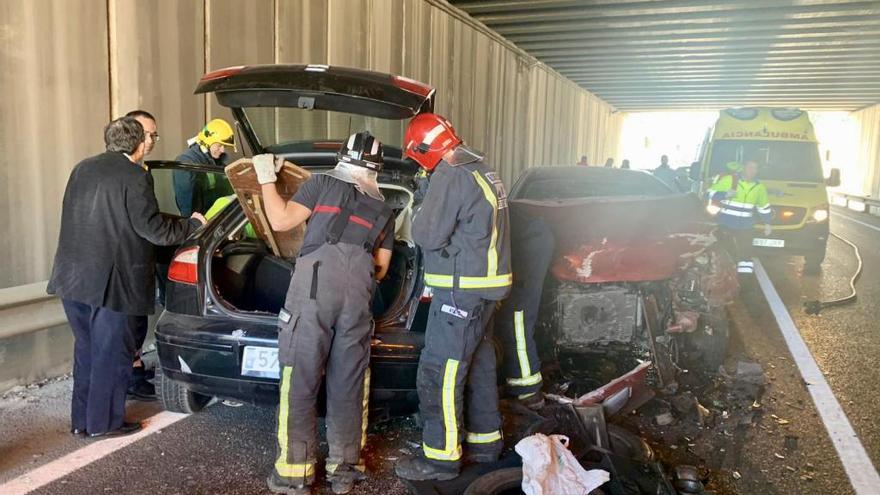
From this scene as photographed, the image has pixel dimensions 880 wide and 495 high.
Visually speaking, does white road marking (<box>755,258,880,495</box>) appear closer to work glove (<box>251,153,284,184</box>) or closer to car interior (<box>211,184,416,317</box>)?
car interior (<box>211,184,416,317</box>)

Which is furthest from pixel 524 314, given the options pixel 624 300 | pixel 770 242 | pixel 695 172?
pixel 695 172

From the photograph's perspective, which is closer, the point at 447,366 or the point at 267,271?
the point at 447,366

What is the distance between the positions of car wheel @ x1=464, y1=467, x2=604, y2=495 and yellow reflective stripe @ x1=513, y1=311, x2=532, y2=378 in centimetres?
102

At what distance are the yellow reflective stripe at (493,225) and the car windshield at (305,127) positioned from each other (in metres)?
1.42

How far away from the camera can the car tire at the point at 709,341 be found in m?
4.89

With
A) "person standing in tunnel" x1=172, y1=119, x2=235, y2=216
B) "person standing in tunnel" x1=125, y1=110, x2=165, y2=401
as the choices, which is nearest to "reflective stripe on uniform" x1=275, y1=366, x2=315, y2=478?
"person standing in tunnel" x1=125, y1=110, x2=165, y2=401

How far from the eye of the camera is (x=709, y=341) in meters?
4.90

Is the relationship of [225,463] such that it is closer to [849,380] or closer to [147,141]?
[147,141]

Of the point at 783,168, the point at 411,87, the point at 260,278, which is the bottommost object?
the point at 260,278

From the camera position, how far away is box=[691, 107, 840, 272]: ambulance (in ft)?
30.8

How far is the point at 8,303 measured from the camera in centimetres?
412

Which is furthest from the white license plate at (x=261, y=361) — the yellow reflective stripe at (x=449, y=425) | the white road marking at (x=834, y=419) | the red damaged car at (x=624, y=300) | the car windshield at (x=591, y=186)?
the car windshield at (x=591, y=186)

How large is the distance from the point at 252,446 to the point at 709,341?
3.21 m

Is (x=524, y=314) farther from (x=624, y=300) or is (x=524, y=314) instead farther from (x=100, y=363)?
(x=100, y=363)
